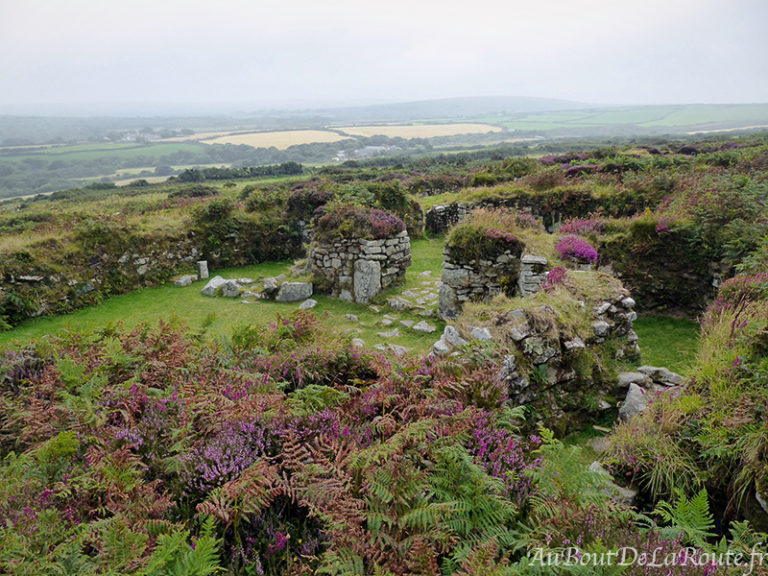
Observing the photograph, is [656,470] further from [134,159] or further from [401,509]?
[134,159]

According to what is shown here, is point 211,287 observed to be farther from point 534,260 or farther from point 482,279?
point 534,260

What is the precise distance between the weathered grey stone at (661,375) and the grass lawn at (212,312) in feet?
12.5

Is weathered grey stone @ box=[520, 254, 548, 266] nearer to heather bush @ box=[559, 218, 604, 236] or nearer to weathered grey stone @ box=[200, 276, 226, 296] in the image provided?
heather bush @ box=[559, 218, 604, 236]

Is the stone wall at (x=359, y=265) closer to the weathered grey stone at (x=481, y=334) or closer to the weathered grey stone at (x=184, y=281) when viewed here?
the weathered grey stone at (x=184, y=281)

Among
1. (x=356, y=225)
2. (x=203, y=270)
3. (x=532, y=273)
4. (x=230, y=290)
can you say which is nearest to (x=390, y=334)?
(x=532, y=273)

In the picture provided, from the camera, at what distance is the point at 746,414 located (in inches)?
156

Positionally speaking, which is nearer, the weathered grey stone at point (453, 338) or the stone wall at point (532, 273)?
the weathered grey stone at point (453, 338)

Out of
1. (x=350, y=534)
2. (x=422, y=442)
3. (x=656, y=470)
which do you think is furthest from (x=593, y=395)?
(x=350, y=534)

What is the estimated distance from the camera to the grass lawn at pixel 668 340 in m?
7.66

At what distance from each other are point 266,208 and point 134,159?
105m

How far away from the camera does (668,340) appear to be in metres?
8.59

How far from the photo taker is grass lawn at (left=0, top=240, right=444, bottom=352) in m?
9.46

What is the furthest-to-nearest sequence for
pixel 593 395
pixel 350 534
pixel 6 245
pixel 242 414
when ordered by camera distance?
1. pixel 6 245
2. pixel 593 395
3. pixel 242 414
4. pixel 350 534

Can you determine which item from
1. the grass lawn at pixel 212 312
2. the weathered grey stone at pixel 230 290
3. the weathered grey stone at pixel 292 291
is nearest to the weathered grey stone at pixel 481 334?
the grass lawn at pixel 212 312
